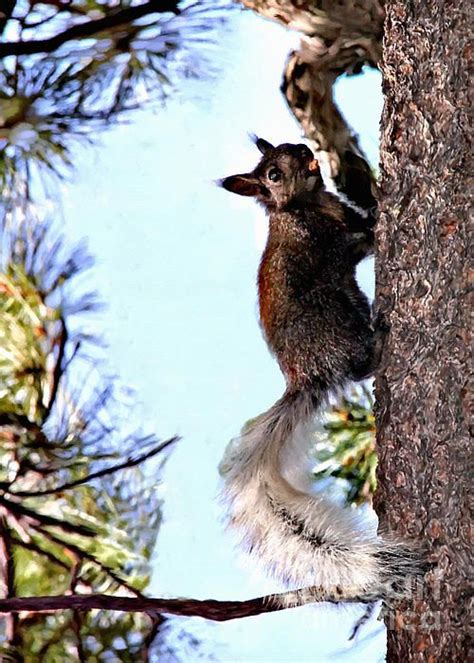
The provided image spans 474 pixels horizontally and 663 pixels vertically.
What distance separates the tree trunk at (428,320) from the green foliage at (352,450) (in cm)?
37

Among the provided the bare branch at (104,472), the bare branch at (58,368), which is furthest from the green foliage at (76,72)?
the bare branch at (104,472)

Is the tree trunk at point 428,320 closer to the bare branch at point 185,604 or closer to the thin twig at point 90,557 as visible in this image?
the bare branch at point 185,604

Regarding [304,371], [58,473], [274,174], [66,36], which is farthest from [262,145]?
[58,473]

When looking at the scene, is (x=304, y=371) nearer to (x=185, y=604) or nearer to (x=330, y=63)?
(x=185, y=604)

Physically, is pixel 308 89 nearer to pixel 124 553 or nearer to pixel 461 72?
pixel 461 72

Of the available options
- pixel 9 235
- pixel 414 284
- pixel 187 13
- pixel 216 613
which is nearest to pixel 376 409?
pixel 414 284

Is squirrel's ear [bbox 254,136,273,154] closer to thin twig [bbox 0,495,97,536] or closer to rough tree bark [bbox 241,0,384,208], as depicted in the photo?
rough tree bark [bbox 241,0,384,208]

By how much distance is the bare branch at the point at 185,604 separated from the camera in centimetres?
93

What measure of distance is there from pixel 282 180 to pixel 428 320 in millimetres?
380

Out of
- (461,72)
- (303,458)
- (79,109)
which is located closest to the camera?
(461,72)

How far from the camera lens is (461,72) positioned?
89 cm

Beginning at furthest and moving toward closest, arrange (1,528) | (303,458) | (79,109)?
(79,109) → (1,528) → (303,458)

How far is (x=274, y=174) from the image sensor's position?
1.22 m

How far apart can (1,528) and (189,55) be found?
25.8 inches
